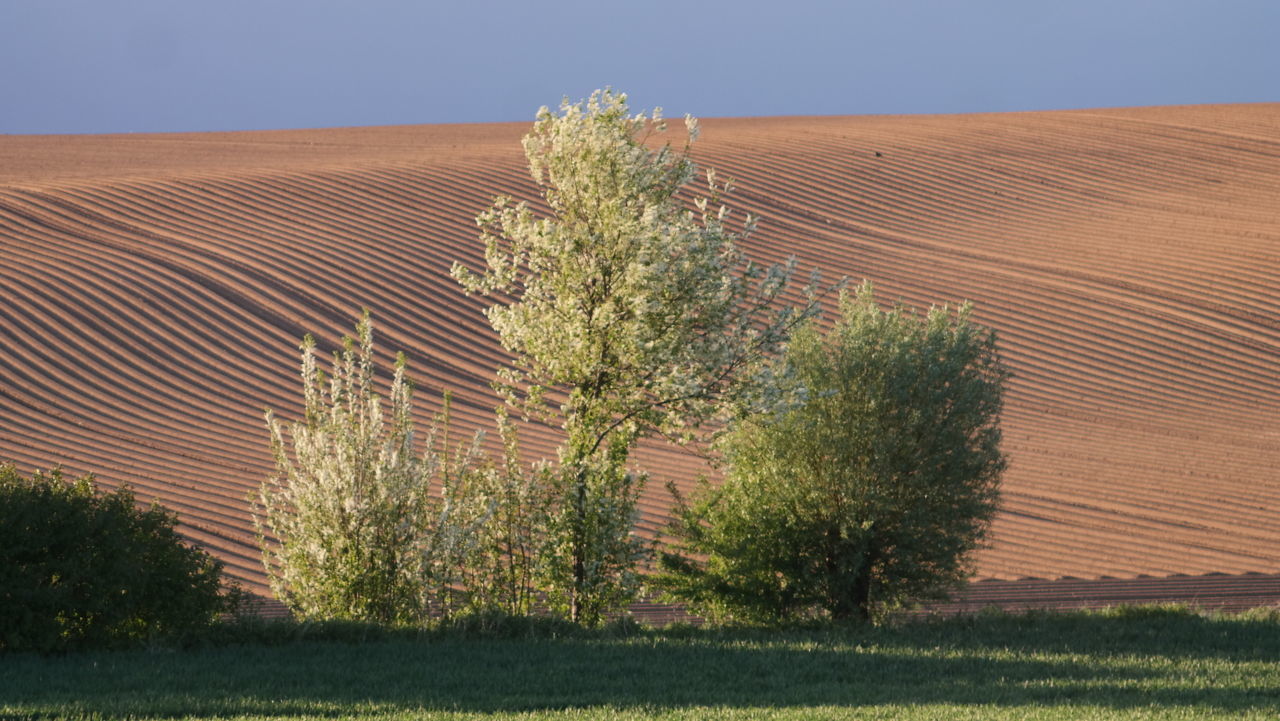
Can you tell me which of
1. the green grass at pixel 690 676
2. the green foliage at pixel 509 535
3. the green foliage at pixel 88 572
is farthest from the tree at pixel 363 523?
the green foliage at pixel 88 572

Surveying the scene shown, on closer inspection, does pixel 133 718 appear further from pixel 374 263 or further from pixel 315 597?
pixel 374 263

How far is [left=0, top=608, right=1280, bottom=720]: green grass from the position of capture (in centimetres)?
673

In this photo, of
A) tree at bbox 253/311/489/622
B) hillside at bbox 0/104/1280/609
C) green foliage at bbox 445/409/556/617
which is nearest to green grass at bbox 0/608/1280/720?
tree at bbox 253/311/489/622

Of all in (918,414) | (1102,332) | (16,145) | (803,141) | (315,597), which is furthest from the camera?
(16,145)

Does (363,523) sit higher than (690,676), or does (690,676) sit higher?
(363,523)

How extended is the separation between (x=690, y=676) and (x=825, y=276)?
16.4 m

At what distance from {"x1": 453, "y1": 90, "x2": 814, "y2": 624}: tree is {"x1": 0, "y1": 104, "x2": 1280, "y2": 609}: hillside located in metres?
2.32

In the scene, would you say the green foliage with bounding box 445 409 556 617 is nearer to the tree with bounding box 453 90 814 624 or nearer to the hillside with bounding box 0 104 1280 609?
the tree with bounding box 453 90 814 624

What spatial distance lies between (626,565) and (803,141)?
79.2 ft

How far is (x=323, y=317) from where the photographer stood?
20.4 m

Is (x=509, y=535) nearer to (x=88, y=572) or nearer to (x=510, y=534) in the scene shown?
(x=510, y=534)

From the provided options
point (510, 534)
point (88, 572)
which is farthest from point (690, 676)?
point (88, 572)

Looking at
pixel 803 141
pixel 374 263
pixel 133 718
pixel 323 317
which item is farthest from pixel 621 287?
pixel 803 141

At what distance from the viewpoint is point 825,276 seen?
23.5 m
